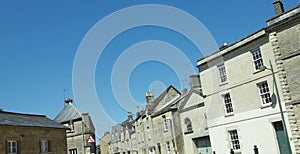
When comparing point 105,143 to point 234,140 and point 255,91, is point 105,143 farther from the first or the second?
point 255,91

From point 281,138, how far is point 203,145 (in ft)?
30.4

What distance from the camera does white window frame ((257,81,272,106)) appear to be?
19300mm

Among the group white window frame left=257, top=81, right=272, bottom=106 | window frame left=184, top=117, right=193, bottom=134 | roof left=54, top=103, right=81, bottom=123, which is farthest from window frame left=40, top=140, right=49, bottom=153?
white window frame left=257, top=81, right=272, bottom=106

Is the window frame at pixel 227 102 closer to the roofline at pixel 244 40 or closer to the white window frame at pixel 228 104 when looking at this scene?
the white window frame at pixel 228 104

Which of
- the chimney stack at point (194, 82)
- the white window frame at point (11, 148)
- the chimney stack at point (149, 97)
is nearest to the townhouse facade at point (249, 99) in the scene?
the chimney stack at point (194, 82)

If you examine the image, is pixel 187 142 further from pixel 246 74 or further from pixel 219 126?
pixel 246 74

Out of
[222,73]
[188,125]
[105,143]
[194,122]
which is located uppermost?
[222,73]

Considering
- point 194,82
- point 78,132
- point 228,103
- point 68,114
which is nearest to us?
point 228,103

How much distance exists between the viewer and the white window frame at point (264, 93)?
63.3 feet

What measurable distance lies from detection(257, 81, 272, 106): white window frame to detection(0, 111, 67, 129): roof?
1669 centimetres

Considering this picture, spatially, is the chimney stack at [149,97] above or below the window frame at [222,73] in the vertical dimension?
above

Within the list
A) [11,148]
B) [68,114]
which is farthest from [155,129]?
[11,148]

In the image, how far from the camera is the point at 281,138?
1861 cm

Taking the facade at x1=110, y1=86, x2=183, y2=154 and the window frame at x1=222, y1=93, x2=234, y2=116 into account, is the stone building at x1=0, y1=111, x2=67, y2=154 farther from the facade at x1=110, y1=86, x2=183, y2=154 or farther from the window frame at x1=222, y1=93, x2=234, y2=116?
the window frame at x1=222, y1=93, x2=234, y2=116
